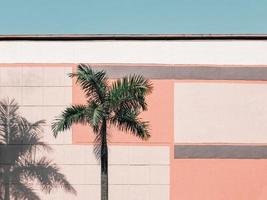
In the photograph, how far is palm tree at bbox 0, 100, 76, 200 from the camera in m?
20.1

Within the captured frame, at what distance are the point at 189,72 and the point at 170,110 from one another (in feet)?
7.48

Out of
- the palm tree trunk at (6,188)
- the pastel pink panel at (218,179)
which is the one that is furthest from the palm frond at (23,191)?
the pastel pink panel at (218,179)

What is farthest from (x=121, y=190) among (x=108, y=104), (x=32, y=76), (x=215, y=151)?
(x=32, y=76)

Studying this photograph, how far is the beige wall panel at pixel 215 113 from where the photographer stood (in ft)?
65.5

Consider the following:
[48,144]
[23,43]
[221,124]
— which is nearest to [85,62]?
[23,43]

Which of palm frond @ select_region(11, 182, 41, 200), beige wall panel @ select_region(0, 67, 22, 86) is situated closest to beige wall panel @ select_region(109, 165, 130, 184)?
palm frond @ select_region(11, 182, 41, 200)

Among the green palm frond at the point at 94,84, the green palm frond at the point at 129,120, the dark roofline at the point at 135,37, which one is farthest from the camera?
the dark roofline at the point at 135,37

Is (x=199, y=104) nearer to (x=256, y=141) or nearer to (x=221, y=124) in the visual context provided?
(x=221, y=124)

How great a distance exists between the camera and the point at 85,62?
65.6ft

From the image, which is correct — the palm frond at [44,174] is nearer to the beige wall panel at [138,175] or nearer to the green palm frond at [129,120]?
the beige wall panel at [138,175]

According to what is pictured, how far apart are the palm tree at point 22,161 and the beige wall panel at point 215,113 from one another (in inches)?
282

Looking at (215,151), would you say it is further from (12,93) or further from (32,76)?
(12,93)

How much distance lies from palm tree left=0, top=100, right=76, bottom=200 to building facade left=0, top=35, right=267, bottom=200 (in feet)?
1.40

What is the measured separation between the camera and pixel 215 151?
19.9 metres
